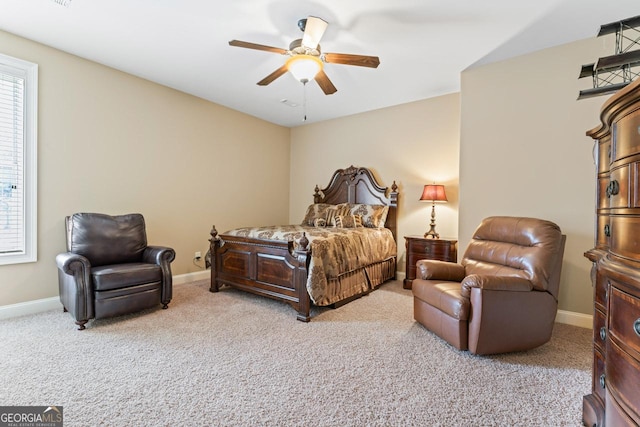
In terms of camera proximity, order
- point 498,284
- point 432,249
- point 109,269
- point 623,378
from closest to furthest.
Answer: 1. point 623,378
2. point 498,284
3. point 109,269
4. point 432,249

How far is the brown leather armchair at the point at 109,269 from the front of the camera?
107 inches

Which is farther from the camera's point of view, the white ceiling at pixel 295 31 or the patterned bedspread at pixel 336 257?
the patterned bedspread at pixel 336 257

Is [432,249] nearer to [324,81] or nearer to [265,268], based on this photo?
[265,268]

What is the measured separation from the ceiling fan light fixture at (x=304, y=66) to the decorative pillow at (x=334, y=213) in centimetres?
251

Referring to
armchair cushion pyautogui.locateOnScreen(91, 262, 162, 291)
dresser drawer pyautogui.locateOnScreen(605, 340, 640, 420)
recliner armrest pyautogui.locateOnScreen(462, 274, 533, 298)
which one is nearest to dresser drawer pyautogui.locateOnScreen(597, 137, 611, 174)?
dresser drawer pyautogui.locateOnScreen(605, 340, 640, 420)

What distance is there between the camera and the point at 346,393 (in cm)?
183

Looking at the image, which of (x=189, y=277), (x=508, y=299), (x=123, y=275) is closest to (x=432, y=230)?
(x=508, y=299)

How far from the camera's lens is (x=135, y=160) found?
12.7ft

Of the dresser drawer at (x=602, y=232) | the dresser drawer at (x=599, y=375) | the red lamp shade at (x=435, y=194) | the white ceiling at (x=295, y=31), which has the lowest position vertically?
the dresser drawer at (x=599, y=375)

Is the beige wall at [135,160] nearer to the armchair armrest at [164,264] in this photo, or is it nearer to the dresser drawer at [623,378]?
the armchair armrest at [164,264]

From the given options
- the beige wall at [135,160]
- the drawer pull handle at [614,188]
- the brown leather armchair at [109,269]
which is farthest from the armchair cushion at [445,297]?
the beige wall at [135,160]

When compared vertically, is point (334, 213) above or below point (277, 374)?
above

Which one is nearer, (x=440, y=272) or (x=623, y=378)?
(x=623, y=378)

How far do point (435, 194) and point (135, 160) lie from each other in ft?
13.0
